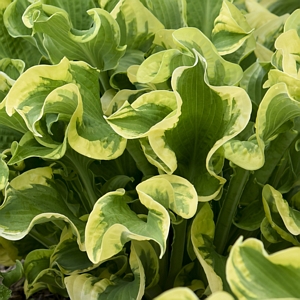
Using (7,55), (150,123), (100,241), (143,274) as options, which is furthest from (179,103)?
(7,55)

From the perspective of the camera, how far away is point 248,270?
→ 0.50 m

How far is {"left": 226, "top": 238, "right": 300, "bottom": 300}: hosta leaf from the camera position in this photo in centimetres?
49

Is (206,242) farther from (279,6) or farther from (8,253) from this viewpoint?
(279,6)

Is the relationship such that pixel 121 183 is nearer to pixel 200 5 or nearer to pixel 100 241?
pixel 100 241

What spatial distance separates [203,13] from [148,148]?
314mm

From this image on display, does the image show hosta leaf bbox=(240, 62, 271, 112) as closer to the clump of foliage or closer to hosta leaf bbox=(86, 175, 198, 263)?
the clump of foliage

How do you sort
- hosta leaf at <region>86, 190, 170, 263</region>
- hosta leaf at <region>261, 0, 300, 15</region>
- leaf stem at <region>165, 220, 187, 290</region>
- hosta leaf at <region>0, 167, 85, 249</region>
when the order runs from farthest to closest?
1. hosta leaf at <region>261, 0, 300, 15</region>
2. leaf stem at <region>165, 220, 187, 290</region>
3. hosta leaf at <region>0, 167, 85, 249</region>
4. hosta leaf at <region>86, 190, 170, 263</region>

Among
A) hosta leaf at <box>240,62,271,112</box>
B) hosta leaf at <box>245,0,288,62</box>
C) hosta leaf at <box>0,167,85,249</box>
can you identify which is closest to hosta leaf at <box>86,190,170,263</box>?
hosta leaf at <box>0,167,85,249</box>

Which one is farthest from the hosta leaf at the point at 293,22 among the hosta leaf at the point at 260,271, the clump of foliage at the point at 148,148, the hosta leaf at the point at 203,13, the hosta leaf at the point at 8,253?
the hosta leaf at the point at 8,253

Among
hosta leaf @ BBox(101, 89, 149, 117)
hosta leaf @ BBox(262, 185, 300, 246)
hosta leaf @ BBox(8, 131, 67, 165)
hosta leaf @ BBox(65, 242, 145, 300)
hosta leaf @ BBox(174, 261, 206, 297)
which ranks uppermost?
hosta leaf @ BBox(101, 89, 149, 117)

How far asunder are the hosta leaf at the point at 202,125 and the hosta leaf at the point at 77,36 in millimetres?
179

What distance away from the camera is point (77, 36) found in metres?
0.81

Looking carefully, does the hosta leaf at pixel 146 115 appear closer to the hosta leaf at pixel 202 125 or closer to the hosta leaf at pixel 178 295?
the hosta leaf at pixel 202 125

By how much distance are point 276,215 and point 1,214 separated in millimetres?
403
